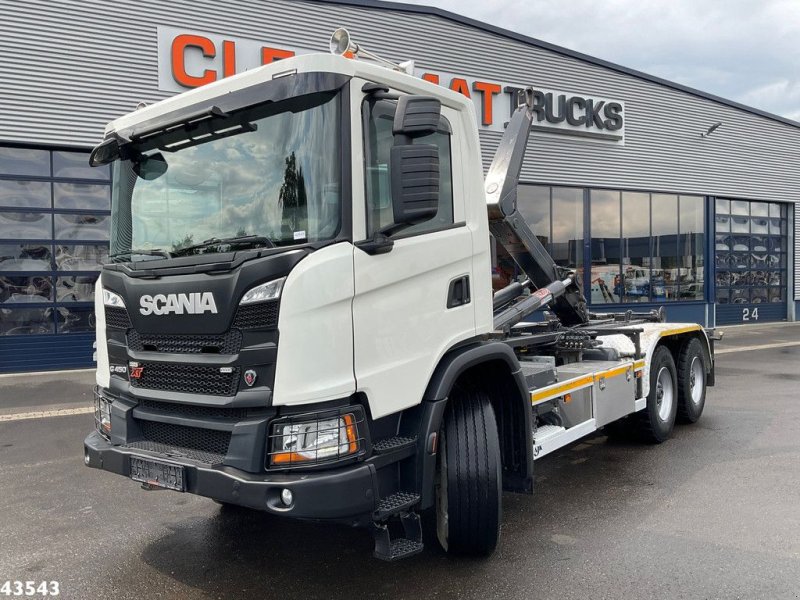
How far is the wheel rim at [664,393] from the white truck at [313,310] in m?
3.10

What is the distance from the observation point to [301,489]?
297 centimetres

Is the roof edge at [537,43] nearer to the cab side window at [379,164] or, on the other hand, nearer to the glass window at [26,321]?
the glass window at [26,321]

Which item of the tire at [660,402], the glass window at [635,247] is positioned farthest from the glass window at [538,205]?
the tire at [660,402]

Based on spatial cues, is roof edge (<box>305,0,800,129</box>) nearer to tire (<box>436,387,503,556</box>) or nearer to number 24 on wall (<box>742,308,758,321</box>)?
number 24 on wall (<box>742,308,758,321</box>)

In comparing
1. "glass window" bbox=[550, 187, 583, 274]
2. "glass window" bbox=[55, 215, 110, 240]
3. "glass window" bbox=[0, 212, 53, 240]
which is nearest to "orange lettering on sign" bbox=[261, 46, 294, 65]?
"glass window" bbox=[55, 215, 110, 240]

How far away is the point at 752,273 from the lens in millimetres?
22109

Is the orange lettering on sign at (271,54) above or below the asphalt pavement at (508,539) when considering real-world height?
above

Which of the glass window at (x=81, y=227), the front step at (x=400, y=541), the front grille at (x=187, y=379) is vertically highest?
the glass window at (x=81, y=227)

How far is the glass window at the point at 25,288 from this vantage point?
12.1m

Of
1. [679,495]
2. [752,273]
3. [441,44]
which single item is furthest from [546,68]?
[679,495]

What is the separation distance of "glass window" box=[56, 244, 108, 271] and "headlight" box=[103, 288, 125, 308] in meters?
9.45

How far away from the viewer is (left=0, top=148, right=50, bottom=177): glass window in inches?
475

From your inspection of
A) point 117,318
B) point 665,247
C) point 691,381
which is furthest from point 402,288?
point 665,247

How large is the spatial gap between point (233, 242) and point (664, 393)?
534cm
